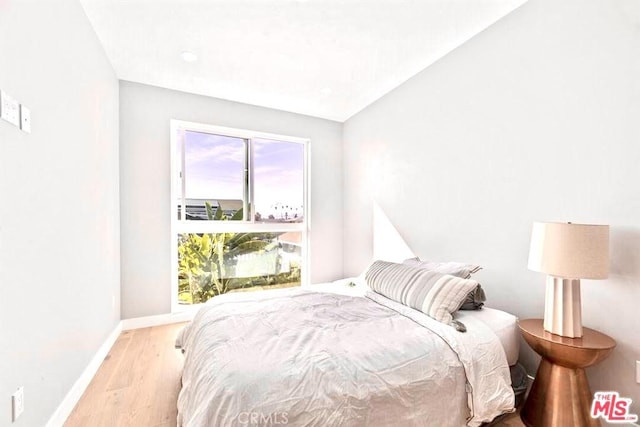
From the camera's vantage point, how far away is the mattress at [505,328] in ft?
5.65

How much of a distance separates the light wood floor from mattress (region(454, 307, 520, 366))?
394 mm

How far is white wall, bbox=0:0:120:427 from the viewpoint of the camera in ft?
4.12

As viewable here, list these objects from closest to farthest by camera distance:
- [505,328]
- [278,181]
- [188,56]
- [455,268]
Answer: [505,328]
[455,268]
[188,56]
[278,181]

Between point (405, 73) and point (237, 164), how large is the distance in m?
2.21

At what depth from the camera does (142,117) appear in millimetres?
3131

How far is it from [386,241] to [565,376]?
2001 millimetres

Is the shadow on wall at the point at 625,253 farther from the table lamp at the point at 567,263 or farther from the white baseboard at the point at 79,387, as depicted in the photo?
the white baseboard at the point at 79,387

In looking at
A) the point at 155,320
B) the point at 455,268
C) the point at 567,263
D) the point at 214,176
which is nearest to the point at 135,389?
the point at 155,320

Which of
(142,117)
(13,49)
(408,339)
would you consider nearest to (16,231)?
(13,49)

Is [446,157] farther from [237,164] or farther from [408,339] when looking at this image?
[237,164]

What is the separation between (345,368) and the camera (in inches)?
50.3

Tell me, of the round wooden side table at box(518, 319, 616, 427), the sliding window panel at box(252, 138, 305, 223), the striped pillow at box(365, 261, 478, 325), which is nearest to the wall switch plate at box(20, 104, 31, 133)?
the striped pillow at box(365, 261, 478, 325)

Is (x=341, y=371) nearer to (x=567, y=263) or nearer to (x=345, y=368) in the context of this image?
(x=345, y=368)

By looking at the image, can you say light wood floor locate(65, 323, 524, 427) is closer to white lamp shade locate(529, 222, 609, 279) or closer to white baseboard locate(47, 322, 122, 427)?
white baseboard locate(47, 322, 122, 427)
